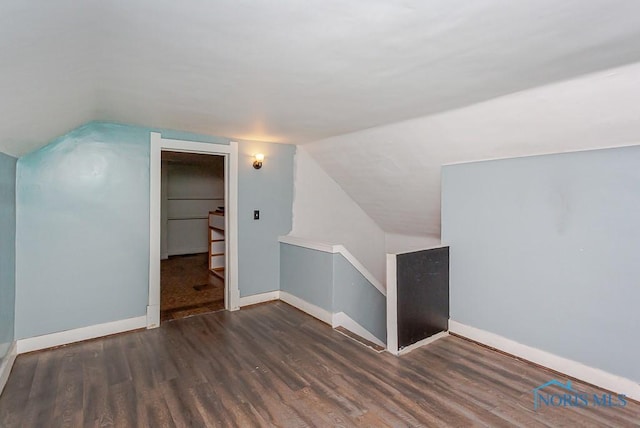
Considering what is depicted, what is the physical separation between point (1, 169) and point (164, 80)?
1.46 metres

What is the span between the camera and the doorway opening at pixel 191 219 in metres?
5.73

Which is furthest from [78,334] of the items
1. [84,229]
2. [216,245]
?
[216,245]

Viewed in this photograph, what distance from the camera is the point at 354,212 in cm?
491

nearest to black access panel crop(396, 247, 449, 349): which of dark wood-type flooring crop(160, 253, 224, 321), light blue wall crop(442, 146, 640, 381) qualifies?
light blue wall crop(442, 146, 640, 381)

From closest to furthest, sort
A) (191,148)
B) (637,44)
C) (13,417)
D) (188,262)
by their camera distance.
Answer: (637,44) → (13,417) → (191,148) → (188,262)

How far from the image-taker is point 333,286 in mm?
3408

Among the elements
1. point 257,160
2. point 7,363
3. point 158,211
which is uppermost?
point 257,160

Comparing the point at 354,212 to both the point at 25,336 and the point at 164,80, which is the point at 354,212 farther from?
the point at 25,336

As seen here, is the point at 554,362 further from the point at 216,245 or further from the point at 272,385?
the point at 216,245

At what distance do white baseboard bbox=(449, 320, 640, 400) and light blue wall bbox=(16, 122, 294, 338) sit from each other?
10.6 ft

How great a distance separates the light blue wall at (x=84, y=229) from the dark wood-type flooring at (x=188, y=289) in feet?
2.10

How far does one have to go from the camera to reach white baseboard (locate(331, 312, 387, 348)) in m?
3.40

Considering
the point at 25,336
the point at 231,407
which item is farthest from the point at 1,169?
the point at 231,407

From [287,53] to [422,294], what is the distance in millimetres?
2341
